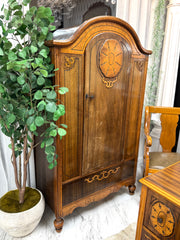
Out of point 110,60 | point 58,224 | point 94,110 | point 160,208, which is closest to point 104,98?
point 94,110

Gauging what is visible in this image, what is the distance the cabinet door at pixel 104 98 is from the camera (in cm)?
146

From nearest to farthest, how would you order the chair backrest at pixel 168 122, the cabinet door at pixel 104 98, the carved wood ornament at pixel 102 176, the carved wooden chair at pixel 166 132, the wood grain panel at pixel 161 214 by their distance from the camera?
the wood grain panel at pixel 161 214 < the cabinet door at pixel 104 98 < the carved wood ornament at pixel 102 176 < the carved wooden chair at pixel 166 132 < the chair backrest at pixel 168 122

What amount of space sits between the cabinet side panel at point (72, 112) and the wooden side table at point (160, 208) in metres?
0.61

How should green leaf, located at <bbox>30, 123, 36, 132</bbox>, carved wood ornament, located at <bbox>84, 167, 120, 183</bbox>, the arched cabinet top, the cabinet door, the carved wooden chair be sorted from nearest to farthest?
green leaf, located at <bbox>30, 123, 36, 132</bbox>
the arched cabinet top
the cabinet door
carved wood ornament, located at <bbox>84, 167, 120, 183</bbox>
the carved wooden chair

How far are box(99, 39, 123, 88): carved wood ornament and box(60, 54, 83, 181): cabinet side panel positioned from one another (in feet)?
0.62

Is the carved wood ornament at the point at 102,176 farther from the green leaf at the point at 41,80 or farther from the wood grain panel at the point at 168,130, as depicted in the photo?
the green leaf at the point at 41,80

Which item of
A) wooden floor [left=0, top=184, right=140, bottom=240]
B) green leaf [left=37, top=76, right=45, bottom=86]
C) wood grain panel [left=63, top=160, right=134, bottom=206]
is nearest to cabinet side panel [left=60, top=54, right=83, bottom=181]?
wood grain panel [left=63, top=160, right=134, bottom=206]

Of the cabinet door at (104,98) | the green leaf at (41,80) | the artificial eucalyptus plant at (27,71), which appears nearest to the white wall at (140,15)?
the cabinet door at (104,98)

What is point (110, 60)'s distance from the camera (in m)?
1.52

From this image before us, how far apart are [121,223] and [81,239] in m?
0.40

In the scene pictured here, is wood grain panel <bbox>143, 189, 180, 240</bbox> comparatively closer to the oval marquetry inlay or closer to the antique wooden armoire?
the antique wooden armoire

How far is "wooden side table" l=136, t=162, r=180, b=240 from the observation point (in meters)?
1.02

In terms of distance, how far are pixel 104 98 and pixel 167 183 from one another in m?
0.78

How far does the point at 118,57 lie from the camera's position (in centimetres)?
157
